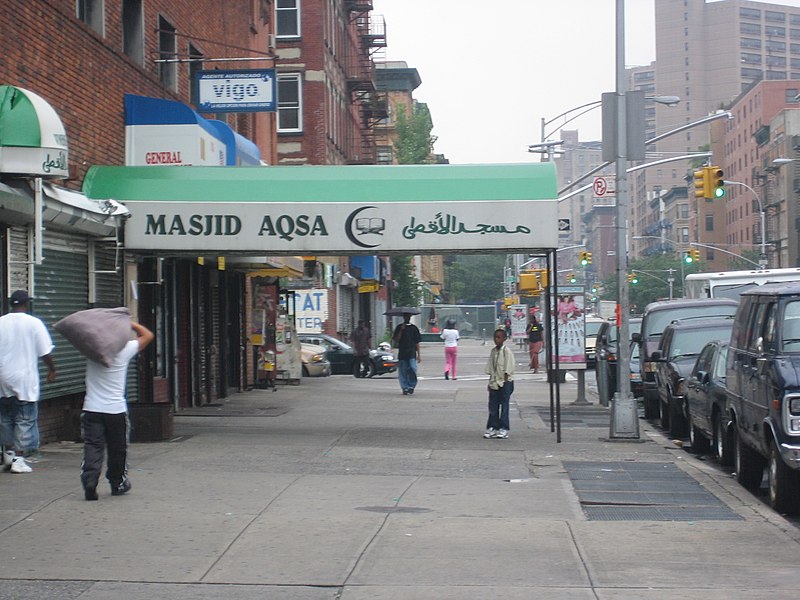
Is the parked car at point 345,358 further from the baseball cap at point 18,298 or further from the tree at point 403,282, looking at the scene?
the tree at point 403,282

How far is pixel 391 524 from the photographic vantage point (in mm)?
9883

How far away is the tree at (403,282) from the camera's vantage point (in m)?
68.4

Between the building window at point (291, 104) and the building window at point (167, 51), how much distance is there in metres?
23.7

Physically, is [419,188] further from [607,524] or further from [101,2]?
[607,524]

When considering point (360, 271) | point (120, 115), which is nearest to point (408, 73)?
point (360, 271)

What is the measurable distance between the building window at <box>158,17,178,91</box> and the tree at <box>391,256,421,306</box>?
47.2 meters

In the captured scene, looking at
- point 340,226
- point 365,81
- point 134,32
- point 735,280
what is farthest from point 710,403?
point 365,81

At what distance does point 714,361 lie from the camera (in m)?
15.8

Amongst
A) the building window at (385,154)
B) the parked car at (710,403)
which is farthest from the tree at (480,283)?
the parked car at (710,403)

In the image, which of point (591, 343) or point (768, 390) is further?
point (591, 343)

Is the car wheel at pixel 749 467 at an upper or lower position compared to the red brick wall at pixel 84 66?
lower

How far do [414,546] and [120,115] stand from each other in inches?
410

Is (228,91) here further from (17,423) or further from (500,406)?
(17,423)

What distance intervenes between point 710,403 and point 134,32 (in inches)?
413
